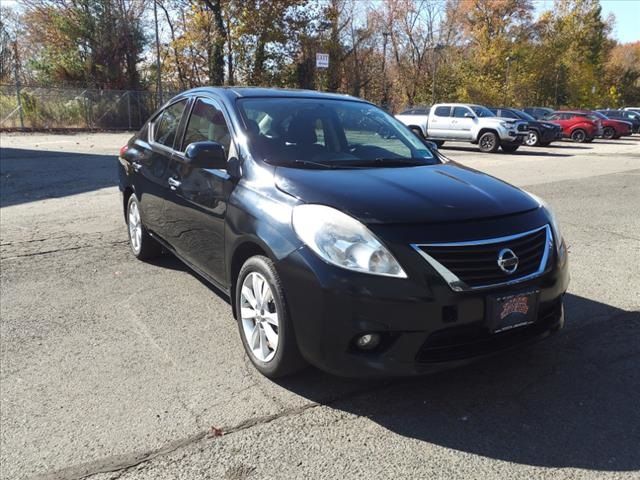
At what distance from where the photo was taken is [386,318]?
8.56 ft

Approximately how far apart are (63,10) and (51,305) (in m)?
34.3

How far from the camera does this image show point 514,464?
8.10 feet

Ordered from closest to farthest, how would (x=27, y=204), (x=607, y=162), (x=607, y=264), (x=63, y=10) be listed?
(x=607, y=264) → (x=27, y=204) → (x=607, y=162) → (x=63, y=10)

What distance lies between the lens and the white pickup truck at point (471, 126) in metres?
19.8

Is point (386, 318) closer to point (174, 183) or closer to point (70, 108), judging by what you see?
point (174, 183)

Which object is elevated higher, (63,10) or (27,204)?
(63,10)

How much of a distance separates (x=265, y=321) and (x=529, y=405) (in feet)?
5.02

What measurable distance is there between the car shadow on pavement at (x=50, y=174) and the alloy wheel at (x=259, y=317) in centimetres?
678

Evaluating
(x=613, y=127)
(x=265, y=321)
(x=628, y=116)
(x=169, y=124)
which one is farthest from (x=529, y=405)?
(x=628, y=116)

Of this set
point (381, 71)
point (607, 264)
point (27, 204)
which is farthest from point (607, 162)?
point (381, 71)

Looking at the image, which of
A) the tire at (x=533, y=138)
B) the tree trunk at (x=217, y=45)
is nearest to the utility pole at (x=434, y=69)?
the tree trunk at (x=217, y=45)

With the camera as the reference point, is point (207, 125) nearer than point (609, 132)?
Yes

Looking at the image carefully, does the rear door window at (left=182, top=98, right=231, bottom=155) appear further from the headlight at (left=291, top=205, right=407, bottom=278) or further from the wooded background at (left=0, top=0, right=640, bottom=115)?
the wooded background at (left=0, top=0, right=640, bottom=115)

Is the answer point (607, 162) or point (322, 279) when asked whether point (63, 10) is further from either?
point (322, 279)
